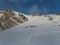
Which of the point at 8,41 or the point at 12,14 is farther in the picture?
the point at 12,14

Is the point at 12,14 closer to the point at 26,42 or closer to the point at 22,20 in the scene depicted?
the point at 22,20

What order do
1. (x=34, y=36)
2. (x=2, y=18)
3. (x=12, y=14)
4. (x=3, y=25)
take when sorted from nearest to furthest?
(x=34, y=36), (x=3, y=25), (x=2, y=18), (x=12, y=14)

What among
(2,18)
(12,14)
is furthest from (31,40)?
(12,14)

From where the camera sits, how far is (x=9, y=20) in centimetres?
1484

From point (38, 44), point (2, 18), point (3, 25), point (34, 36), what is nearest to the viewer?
point (38, 44)

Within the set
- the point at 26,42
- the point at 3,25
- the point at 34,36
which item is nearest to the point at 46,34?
the point at 34,36

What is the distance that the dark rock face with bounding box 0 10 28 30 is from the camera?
1397 centimetres

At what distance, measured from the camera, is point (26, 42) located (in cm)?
930

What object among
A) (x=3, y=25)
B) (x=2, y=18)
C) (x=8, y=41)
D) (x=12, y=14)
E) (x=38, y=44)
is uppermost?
(x=12, y=14)

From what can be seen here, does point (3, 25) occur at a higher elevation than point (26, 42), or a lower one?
higher

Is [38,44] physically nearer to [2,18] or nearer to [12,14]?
[2,18]

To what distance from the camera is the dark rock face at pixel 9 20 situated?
14.0m

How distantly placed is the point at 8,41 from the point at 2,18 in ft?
17.2

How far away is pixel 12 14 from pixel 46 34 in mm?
6485
